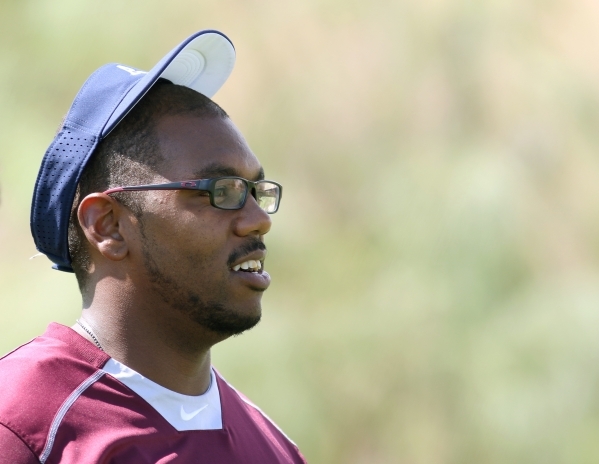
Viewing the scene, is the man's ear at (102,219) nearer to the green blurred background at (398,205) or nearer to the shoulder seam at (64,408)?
the shoulder seam at (64,408)

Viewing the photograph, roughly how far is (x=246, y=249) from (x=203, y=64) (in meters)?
0.59

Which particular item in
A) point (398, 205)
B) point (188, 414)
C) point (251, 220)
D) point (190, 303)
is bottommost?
point (188, 414)

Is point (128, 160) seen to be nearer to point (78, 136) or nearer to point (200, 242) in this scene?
point (78, 136)

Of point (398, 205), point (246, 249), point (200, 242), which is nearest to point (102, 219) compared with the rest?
point (200, 242)

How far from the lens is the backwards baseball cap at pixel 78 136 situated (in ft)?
6.46

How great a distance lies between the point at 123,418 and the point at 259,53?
3.55 meters

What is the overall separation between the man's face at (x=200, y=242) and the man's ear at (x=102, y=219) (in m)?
0.06

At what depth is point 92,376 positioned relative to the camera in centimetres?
177

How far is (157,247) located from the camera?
6.39 feet

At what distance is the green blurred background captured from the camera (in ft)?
14.2

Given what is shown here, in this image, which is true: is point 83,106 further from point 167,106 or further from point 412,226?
point 412,226

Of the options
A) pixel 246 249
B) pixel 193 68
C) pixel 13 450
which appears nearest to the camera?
pixel 13 450

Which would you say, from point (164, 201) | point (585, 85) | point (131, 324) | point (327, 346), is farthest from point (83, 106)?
point (585, 85)

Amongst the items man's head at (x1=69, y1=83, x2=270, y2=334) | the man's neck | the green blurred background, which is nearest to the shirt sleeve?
the man's neck
